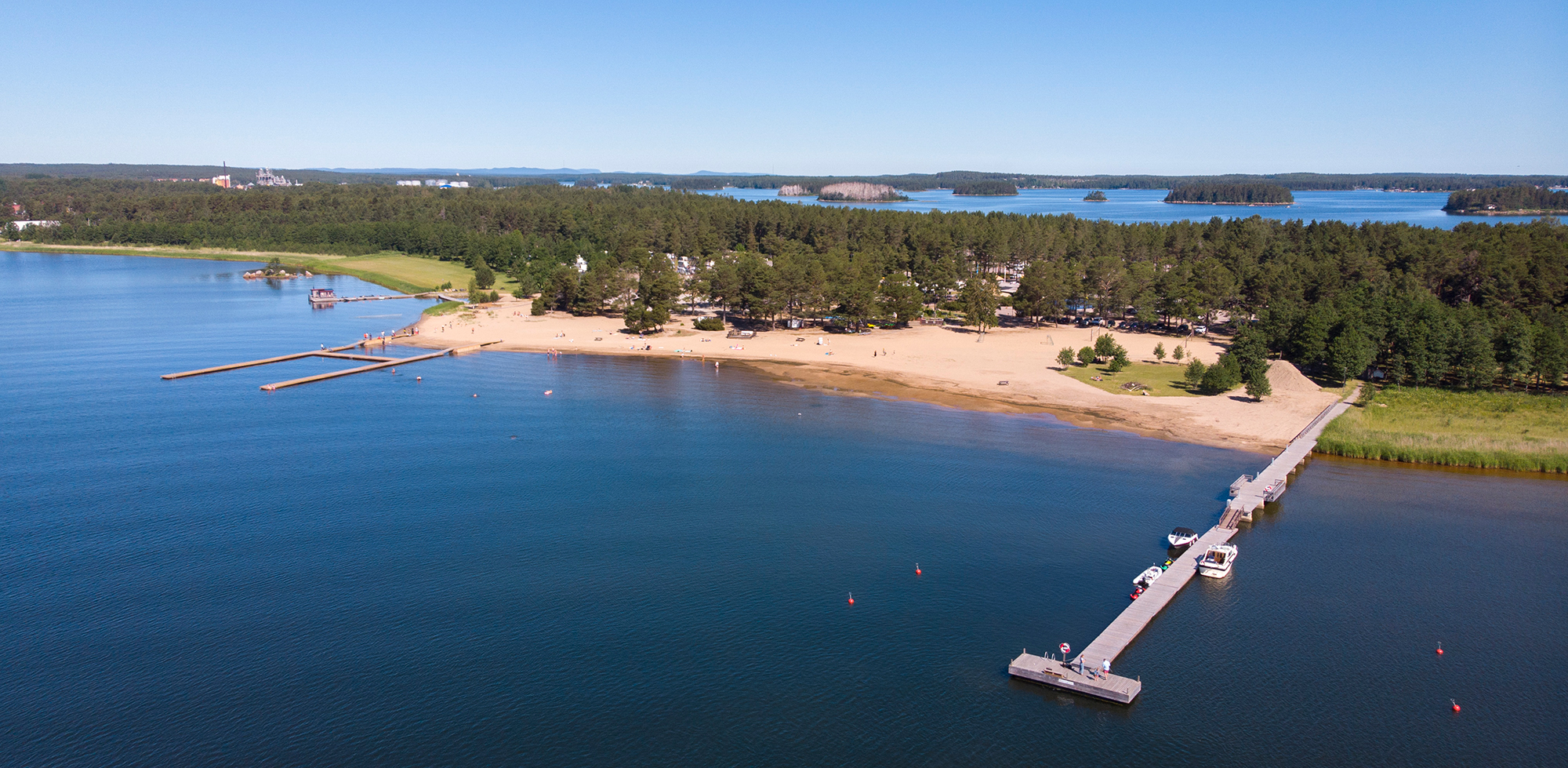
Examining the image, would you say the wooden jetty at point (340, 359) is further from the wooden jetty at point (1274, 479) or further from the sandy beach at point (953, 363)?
the wooden jetty at point (1274, 479)

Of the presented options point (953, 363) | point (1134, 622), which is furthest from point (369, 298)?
point (1134, 622)

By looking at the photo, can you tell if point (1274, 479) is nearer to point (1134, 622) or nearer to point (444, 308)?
point (1134, 622)

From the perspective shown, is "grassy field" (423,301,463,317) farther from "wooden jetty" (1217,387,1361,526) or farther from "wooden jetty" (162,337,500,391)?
"wooden jetty" (1217,387,1361,526)

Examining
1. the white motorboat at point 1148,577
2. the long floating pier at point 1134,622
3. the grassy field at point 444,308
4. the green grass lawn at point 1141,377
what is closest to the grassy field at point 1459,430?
the long floating pier at point 1134,622

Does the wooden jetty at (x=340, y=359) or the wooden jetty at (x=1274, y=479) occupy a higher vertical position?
the wooden jetty at (x=340, y=359)

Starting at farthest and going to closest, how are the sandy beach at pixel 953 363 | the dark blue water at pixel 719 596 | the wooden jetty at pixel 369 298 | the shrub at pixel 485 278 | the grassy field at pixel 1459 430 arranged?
the shrub at pixel 485 278
the wooden jetty at pixel 369 298
the sandy beach at pixel 953 363
the grassy field at pixel 1459 430
the dark blue water at pixel 719 596

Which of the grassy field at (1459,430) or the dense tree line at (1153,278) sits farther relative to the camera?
the dense tree line at (1153,278)

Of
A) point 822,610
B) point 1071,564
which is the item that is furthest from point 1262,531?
point 822,610

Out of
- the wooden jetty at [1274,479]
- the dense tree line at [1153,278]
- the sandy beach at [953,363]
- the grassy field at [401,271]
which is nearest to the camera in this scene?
the wooden jetty at [1274,479]
